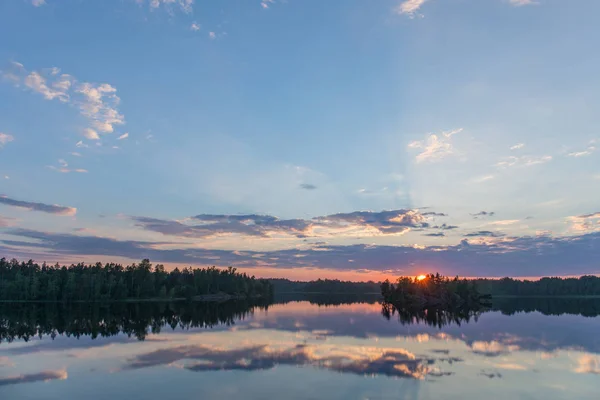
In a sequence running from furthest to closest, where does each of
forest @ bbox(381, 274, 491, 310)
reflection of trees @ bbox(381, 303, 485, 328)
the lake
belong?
forest @ bbox(381, 274, 491, 310) → reflection of trees @ bbox(381, 303, 485, 328) → the lake

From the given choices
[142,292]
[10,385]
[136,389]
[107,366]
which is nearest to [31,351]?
[107,366]

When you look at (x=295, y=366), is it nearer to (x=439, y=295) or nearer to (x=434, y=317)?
(x=434, y=317)

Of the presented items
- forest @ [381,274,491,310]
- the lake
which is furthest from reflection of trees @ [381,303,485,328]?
forest @ [381,274,491,310]

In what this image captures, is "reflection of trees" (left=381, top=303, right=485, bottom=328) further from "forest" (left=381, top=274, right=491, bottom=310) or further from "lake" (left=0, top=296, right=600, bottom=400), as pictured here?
"forest" (left=381, top=274, right=491, bottom=310)

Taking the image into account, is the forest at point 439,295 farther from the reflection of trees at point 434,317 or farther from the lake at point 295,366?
the lake at point 295,366

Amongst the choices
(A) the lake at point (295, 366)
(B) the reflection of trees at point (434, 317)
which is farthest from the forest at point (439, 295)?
(A) the lake at point (295, 366)

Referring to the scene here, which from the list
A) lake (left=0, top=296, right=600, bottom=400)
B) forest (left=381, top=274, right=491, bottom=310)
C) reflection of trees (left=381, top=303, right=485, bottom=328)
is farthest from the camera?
forest (left=381, top=274, right=491, bottom=310)

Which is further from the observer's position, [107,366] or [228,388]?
[107,366]

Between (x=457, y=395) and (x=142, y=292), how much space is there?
19270 centimetres

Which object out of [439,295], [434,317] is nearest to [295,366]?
[434,317]

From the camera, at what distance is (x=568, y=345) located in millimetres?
46969

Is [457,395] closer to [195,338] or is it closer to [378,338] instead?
[378,338]

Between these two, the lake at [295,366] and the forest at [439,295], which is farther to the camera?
the forest at [439,295]

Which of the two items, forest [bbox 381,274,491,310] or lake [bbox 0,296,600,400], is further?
forest [bbox 381,274,491,310]
